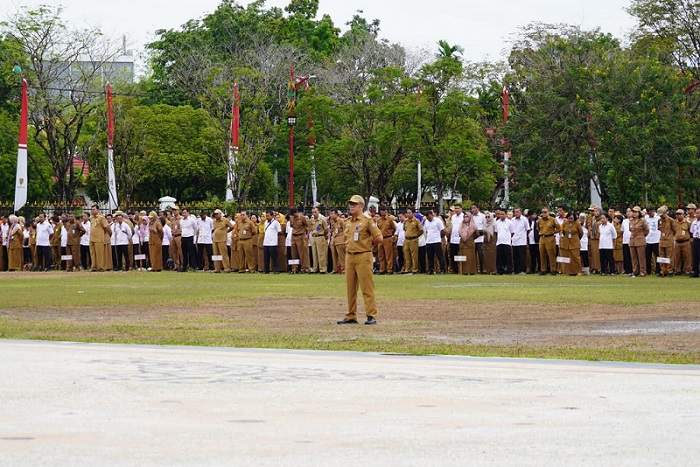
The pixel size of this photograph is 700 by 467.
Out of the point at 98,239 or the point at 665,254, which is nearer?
the point at 665,254

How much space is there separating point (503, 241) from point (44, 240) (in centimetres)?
1558

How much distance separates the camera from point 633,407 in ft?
32.5

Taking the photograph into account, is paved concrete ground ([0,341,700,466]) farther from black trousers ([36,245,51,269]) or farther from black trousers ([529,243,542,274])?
black trousers ([36,245,51,269])

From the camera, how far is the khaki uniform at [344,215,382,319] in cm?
1888

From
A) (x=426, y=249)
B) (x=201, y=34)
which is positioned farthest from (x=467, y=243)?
(x=201, y=34)

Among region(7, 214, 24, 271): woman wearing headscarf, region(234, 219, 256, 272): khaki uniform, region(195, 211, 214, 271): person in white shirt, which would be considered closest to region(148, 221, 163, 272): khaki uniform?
region(195, 211, 214, 271): person in white shirt

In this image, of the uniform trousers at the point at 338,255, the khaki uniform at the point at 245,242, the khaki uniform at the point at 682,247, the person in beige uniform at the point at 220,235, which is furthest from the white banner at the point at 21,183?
the khaki uniform at the point at 682,247

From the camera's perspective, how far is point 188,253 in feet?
136

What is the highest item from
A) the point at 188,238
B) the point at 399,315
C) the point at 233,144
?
the point at 233,144

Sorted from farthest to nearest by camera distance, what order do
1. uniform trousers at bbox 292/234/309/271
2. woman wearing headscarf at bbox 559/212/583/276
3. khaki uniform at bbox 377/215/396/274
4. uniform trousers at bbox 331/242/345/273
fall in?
uniform trousers at bbox 292/234/309/271
khaki uniform at bbox 377/215/396/274
uniform trousers at bbox 331/242/345/273
woman wearing headscarf at bbox 559/212/583/276

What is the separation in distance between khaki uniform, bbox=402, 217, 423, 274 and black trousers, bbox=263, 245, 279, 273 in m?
3.93

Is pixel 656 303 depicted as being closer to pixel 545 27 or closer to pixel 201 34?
pixel 545 27

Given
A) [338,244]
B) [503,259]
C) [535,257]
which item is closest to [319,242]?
[338,244]

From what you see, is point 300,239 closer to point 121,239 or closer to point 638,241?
point 121,239
